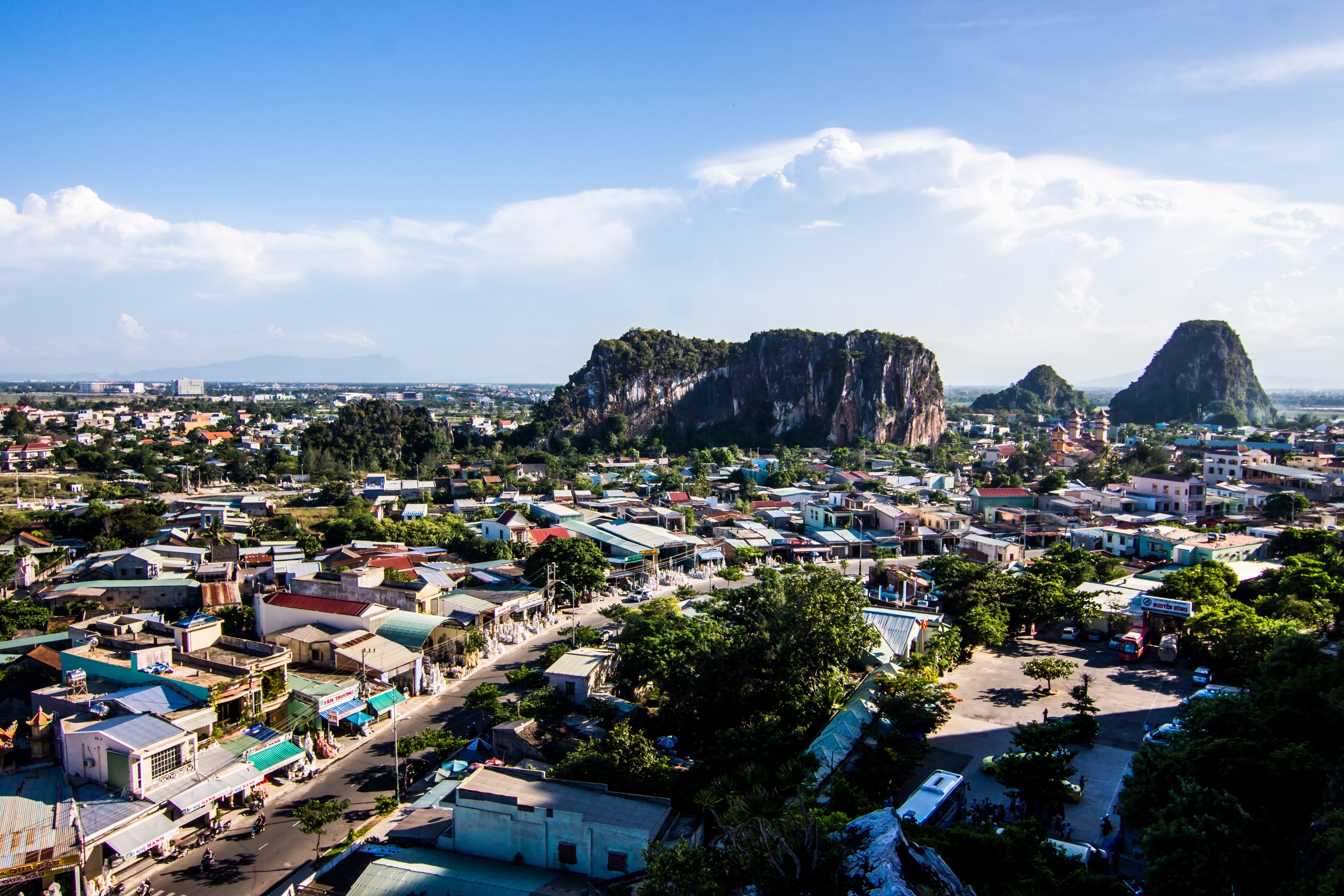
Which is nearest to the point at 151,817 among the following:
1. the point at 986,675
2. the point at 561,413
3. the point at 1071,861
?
the point at 1071,861

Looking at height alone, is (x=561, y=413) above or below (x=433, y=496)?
above

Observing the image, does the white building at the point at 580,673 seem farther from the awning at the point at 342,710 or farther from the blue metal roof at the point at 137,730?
the blue metal roof at the point at 137,730

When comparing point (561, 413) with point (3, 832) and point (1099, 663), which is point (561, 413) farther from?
point (3, 832)

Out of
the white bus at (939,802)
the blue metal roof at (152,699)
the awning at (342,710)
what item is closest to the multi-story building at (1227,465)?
the white bus at (939,802)

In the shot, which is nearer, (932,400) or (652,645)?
(652,645)

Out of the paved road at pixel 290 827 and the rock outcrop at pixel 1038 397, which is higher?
the rock outcrop at pixel 1038 397

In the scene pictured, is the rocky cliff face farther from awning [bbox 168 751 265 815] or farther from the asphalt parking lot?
awning [bbox 168 751 265 815]

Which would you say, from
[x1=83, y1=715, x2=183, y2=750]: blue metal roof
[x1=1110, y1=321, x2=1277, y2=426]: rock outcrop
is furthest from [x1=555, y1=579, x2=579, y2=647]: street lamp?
[x1=1110, y1=321, x2=1277, y2=426]: rock outcrop
